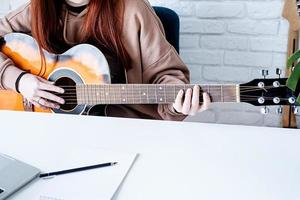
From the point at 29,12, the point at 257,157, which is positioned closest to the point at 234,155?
the point at 257,157

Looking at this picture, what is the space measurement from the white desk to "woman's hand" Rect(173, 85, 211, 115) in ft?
0.45

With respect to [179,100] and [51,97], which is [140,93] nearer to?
[179,100]

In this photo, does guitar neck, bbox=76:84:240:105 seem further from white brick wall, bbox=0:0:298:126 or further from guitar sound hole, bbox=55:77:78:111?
white brick wall, bbox=0:0:298:126

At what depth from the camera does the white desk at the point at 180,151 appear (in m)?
0.52

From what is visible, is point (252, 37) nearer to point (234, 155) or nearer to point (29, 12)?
point (234, 155)

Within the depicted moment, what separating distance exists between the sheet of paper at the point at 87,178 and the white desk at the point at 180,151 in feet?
0.06

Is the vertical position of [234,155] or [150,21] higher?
[150,21]

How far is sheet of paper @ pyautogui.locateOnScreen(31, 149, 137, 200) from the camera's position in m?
0.51

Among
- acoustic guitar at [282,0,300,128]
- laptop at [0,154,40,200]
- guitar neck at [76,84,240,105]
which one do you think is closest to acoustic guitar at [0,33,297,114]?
guitar neck at [76,84,240,105]

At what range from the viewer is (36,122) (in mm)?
792

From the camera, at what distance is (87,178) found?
56 cm

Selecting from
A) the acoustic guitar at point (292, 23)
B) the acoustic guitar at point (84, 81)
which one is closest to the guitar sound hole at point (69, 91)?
the acoustic guitar at point (84, 81)

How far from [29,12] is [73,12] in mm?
145

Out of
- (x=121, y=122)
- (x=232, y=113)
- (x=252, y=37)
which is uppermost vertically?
(x=252, y=37)
